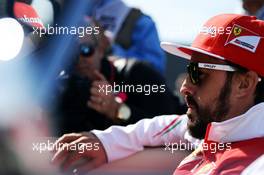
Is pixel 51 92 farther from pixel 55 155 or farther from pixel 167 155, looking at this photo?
pixel 167 155

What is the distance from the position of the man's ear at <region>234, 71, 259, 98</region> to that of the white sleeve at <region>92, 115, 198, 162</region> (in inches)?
13.5

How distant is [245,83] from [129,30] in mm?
1400

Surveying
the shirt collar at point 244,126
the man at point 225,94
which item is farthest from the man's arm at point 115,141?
the shirt collar at point 244,126

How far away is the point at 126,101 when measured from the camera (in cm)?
302

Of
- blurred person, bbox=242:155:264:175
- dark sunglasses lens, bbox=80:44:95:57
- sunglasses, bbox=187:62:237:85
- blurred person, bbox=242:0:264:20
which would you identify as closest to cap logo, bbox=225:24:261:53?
sunglasses, bbox=187:62:237:85

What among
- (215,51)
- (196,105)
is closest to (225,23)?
(215,51)

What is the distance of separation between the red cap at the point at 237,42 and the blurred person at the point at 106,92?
2.26 ft

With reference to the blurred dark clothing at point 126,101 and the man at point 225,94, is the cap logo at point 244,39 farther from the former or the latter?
the blurred dark clothing at point 126,101

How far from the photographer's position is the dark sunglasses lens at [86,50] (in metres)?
2.96

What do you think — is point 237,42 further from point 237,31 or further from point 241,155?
point 241,155

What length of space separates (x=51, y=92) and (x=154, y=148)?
0.46 m

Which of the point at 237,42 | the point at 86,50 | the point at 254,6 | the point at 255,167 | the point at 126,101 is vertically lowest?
the point at 126,101

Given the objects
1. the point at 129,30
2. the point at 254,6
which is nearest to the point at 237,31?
the point at 254,6

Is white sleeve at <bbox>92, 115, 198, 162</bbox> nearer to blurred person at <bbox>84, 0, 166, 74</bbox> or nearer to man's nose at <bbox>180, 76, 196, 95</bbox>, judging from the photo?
man's nose at <bbox>180, 76, 196, 95</bbox>
